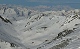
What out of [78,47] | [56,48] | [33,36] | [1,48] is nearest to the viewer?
[78,47]

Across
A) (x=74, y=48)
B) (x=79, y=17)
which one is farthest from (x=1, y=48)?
(x=79, y=17)

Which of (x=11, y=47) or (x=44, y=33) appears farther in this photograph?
(x=44, y=33)

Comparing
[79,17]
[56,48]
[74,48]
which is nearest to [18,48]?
[56,48]

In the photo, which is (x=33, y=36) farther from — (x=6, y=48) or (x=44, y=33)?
(x=6, y=48)

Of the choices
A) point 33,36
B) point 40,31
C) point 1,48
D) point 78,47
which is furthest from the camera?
point 40,31

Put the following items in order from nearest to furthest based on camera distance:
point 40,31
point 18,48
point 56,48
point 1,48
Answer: point 56,48, point 1,48, point 18,48, point 40,31

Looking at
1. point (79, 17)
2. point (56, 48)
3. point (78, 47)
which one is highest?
point (79, 17)

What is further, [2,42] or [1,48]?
[2,42]

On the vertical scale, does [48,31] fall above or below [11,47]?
above

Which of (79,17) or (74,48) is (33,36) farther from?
(74,48)
